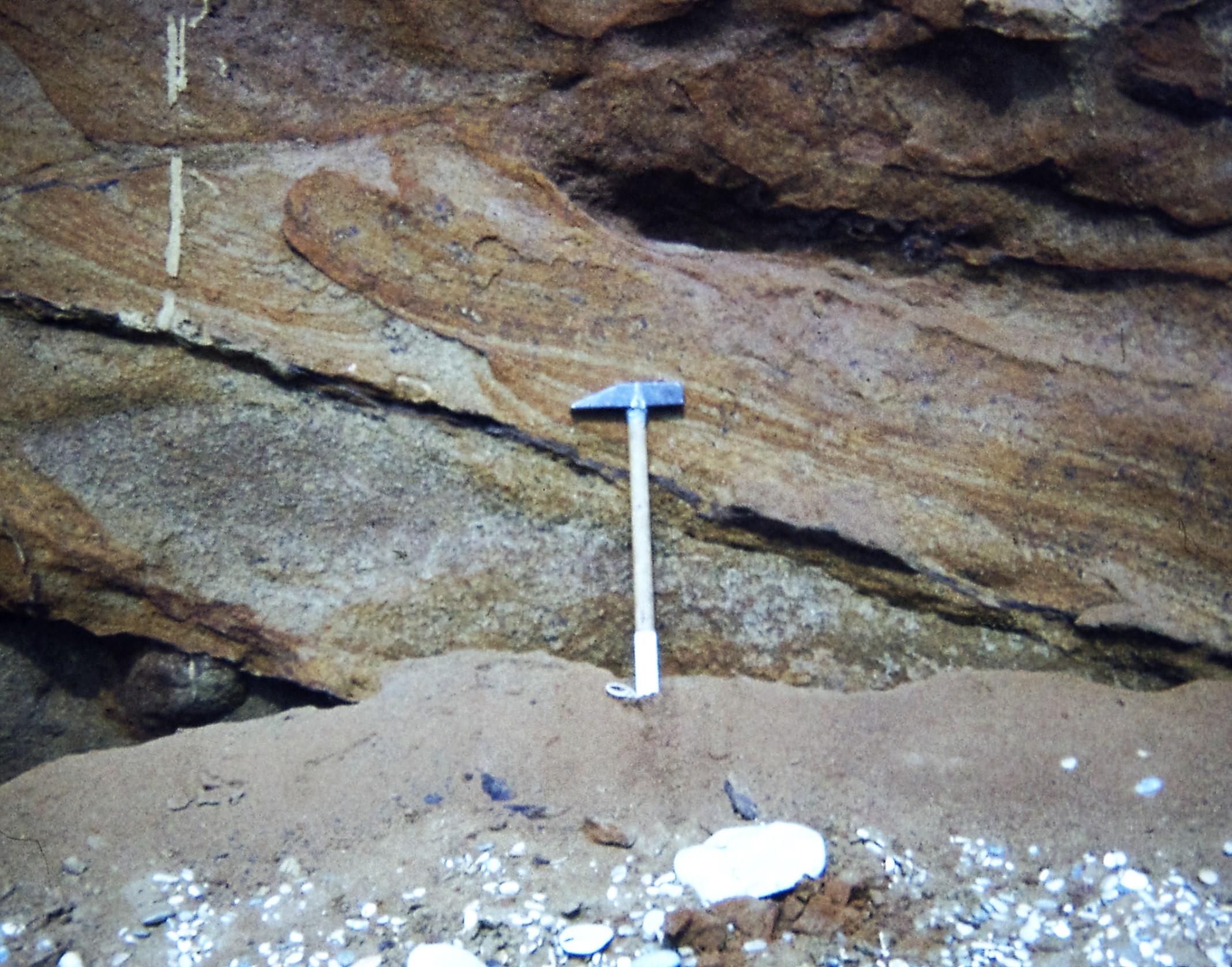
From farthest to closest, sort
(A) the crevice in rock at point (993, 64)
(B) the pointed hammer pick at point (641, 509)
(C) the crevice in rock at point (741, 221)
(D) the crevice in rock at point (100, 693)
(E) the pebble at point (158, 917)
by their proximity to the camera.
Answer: (C) the crevice in rock at point (741, 221) → (A) the crevice in rock at point (993, 64) → (D) the crevice in rock at point (100, 693) → (B) the pointed hammer pick at point (641, 509) → (E) the pebble at point (158, 917)

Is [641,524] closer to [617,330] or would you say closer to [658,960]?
[617,330]

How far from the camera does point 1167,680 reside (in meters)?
2.61

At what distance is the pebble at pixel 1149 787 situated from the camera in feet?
7.39

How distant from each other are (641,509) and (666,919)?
3.35ft

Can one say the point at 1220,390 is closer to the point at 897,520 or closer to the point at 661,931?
the point at 897,520

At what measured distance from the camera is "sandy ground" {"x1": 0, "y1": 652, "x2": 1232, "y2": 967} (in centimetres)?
196

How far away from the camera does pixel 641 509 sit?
264cm

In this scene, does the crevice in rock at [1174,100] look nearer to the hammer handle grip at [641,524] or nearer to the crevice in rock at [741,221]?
the crevice in rock at [741,221]

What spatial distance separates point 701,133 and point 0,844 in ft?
8.04

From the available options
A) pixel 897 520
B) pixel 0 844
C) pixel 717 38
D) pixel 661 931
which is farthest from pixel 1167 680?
pixel 0 844

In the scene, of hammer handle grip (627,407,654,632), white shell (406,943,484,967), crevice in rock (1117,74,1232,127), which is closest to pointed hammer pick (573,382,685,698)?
hammer handle grip (627,407,654,632)

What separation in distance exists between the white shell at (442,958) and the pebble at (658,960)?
0.95ft

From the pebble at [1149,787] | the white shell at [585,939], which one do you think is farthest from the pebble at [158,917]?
the pebble at [1149,787]

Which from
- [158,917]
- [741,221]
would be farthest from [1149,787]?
[158,917]
